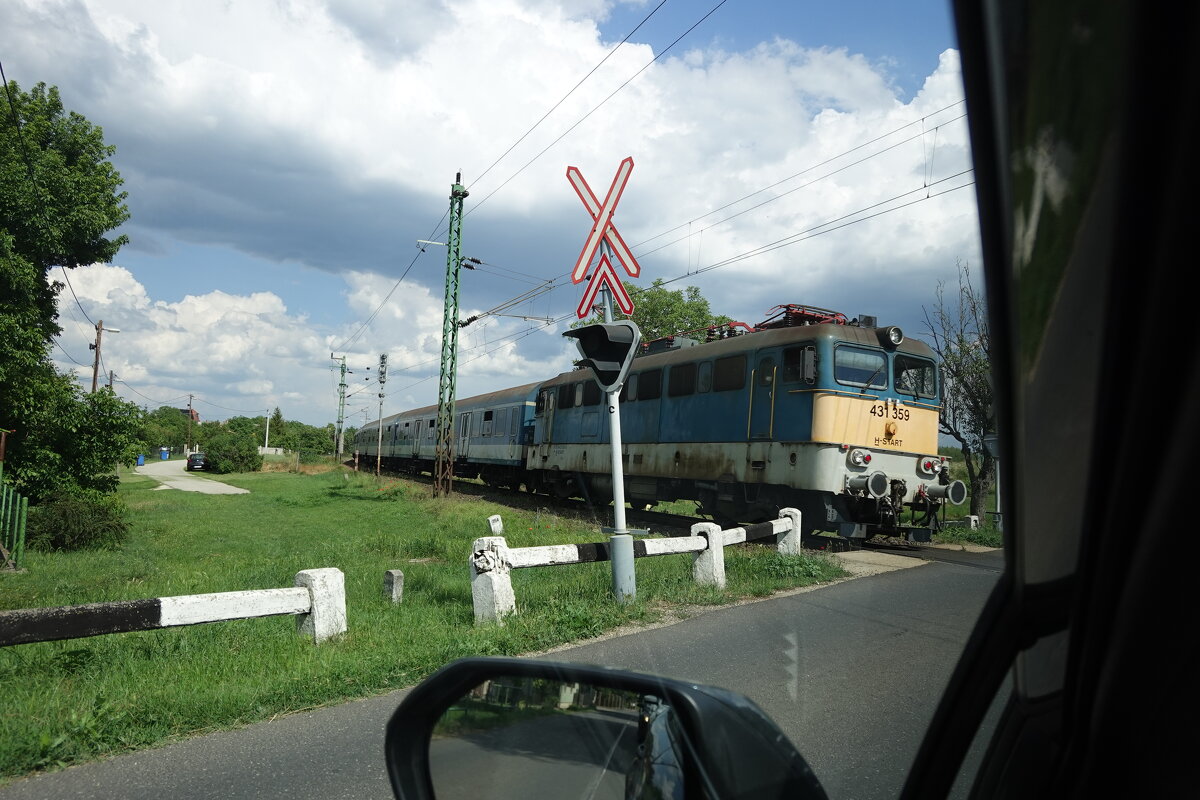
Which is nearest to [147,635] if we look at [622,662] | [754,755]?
[622,662]

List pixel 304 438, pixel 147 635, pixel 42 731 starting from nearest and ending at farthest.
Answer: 1. pixel 42 731
2. pixel 147 635
3. pixel 304 438

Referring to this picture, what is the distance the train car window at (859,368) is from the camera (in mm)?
11641

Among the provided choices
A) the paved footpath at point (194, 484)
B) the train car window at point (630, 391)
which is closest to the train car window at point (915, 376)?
the train car window at point (630, 391)

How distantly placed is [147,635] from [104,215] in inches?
691

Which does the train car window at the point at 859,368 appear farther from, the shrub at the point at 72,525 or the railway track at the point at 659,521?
the shrub at the point at 72,525

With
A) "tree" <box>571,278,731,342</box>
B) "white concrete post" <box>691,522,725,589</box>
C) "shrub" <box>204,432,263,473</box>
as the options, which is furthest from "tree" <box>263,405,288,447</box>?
"white concrete post" <box>691,522,725,589</box>

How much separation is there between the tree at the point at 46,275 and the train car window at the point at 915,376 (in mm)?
13313

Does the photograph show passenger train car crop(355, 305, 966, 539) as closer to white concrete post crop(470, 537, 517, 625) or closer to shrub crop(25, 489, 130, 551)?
white concrete post crop(470, 537, 517, 625)

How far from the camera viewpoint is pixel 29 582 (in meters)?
9.84

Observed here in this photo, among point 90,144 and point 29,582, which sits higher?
point 90,144

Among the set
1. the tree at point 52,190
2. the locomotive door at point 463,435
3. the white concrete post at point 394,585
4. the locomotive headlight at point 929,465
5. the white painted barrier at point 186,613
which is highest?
the tree at point 52,190

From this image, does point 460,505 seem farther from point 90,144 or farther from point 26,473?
point 90,144

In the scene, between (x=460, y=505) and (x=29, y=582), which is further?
(x=460, y=505)

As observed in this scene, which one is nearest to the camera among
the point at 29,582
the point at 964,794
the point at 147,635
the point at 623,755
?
the point at 964,794
